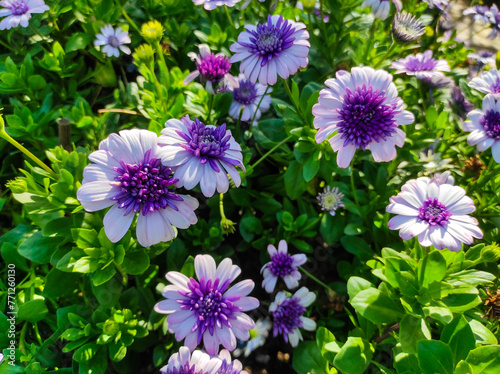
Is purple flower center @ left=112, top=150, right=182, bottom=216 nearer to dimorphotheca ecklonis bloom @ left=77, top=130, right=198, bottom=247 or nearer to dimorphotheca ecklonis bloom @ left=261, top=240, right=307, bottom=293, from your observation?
dimorphotheca ecklonis bloom @ left=77, top=130, right=198, bottom=247

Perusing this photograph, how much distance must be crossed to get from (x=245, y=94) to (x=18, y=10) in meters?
1.18

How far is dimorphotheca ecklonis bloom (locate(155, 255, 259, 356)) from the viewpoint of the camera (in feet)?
4.15

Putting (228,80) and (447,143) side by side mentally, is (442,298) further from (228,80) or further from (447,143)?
(228,80)

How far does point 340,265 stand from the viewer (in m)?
1.90

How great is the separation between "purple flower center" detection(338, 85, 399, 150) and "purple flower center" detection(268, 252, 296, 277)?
0.63 metres

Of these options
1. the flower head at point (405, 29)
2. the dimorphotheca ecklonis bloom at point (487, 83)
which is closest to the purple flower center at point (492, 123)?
the dimorphotheca ecklonis bloom at point (487, 83)

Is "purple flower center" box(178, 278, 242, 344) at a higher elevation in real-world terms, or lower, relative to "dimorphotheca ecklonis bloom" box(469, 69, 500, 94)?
lower

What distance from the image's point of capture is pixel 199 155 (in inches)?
46.4

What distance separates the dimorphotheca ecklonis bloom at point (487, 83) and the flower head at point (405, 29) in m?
0.35

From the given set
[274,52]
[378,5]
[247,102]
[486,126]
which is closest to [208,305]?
[274,52]

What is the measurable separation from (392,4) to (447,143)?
1043mm

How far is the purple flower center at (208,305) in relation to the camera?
49.9 inches

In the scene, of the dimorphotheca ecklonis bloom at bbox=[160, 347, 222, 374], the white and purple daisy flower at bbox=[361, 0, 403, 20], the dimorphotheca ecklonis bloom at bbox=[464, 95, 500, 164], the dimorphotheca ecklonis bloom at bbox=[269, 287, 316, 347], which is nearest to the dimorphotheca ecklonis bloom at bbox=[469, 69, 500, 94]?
the dimorphotheca ecklonis bloom at bbox=[464, 95, 500, 164]

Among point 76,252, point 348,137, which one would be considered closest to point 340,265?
point 348,137
